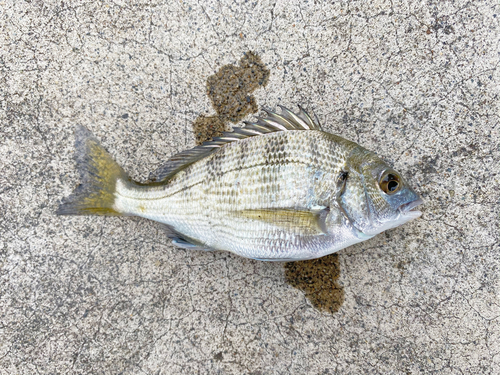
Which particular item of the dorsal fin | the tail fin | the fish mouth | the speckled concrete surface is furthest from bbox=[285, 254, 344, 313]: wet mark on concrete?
the tail fin

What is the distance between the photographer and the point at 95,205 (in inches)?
90.1

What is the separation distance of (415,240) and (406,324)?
2.08 feet

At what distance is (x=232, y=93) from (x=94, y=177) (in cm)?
122

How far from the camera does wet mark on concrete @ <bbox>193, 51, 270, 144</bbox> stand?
8.07 ft

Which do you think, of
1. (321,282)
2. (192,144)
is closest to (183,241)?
(192,144)

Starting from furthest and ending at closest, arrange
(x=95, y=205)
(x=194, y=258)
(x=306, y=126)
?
(x=194, y=258) → (x=95, y=205) → (x=306, y=126)

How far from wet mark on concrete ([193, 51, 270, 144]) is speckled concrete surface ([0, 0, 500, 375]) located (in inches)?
3.2

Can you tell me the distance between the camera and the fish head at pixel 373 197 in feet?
6.11

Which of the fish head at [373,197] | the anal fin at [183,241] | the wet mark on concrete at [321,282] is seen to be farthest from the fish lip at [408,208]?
the anal fin at [183,241]

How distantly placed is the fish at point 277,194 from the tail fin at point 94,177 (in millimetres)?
110

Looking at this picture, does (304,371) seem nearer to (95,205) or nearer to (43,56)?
(95,205)

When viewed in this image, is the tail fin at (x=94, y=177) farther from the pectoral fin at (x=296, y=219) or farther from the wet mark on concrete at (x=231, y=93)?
the pectoral fin at (x=296, y=219)

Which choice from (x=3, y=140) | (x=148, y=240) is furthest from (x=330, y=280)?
(x=3, y=140)

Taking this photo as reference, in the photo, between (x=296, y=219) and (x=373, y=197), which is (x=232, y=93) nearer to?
(x=296, y=219)
